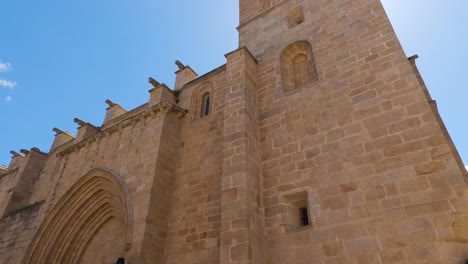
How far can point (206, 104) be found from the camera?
345 inches

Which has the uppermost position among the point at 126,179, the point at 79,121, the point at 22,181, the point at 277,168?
the point at 79,121

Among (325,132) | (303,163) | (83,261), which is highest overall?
(325,132)

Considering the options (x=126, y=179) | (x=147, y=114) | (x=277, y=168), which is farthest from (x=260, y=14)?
(x=126, y=179)

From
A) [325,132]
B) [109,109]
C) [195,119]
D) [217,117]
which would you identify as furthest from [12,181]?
[325,132]

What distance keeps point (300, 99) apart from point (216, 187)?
247 centimetres

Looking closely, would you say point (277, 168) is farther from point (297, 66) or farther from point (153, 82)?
point (153, 82)

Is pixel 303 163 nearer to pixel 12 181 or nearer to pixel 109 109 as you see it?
pixel 109 109

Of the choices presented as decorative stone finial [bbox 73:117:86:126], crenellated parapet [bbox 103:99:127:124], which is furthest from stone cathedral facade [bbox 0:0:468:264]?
crenellated parapet [bbox 103:99:127:124]

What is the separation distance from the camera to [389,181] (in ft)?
14.8

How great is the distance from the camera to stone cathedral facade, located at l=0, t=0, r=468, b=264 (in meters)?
4.33

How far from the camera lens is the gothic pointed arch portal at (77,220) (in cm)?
842

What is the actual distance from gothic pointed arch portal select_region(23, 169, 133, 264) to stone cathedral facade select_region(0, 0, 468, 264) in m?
0.04

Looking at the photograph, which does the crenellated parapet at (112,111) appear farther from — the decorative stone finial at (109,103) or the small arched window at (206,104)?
the small arched window at (206,104)

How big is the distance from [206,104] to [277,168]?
3.64 meters
